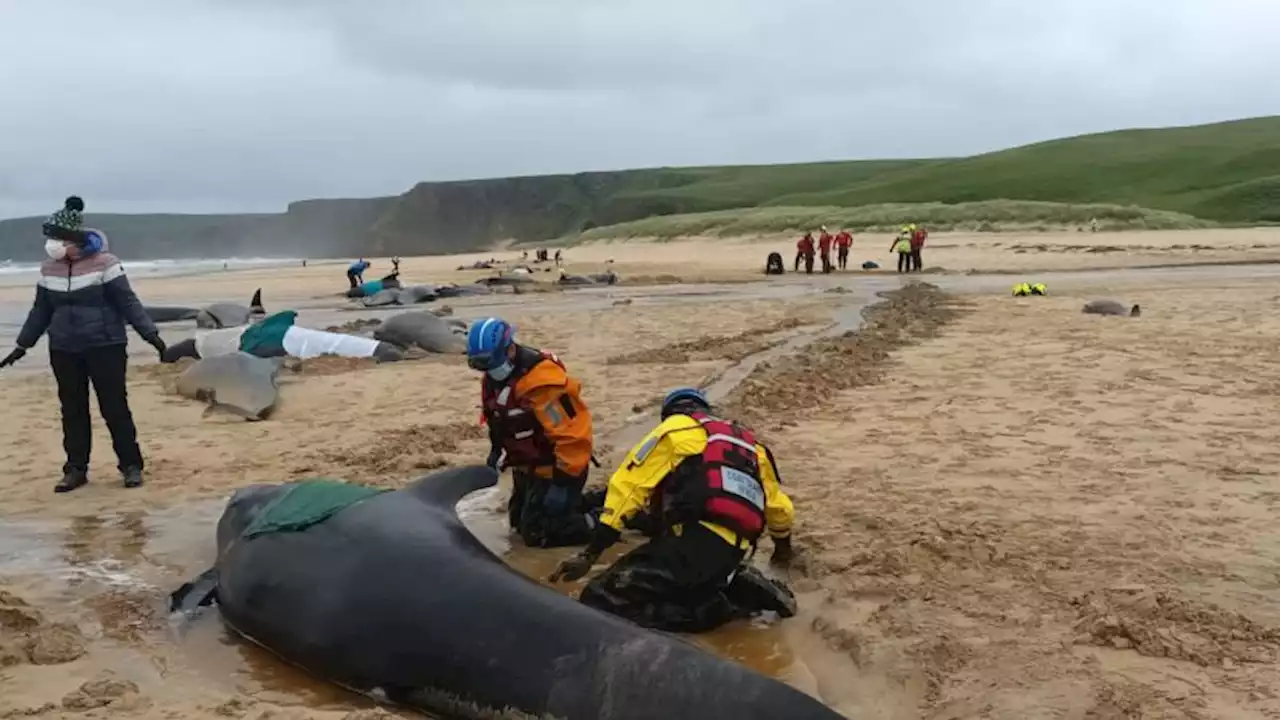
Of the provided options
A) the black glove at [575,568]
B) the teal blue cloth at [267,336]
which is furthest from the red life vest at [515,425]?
the teal blue cloth at [267,336]

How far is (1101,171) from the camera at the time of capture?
9831cm

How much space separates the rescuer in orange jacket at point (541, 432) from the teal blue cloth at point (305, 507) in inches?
47.9

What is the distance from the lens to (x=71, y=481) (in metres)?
8.57

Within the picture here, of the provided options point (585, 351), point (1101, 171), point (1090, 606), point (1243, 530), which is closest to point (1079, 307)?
point (585, 351)

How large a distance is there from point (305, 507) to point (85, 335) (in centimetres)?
362

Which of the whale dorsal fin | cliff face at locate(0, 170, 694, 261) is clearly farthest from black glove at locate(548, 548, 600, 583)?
cliff face at locate(0, 170, 694, 261)

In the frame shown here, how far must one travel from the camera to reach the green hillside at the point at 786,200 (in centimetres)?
7169

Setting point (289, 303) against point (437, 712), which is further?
point (289, 303)

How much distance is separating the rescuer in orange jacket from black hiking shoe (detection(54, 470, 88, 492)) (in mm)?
3688

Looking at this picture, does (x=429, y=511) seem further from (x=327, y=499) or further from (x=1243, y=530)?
(x=1243, y=530)

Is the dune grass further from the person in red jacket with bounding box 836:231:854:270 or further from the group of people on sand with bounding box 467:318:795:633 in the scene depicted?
the group of people on sand with bounding box 467:318:795:633

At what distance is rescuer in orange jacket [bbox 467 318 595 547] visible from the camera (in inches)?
275

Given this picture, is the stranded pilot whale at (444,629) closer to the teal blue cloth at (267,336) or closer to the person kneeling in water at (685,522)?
the person kneeling in water at (685,522)

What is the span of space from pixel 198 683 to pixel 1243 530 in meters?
5.67
